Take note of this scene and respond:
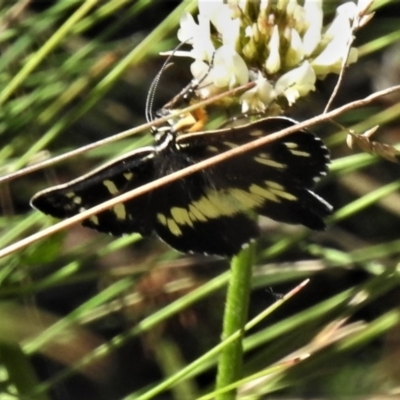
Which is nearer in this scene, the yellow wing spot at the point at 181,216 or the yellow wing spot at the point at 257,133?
the yellow wing spot at the point at 257,133

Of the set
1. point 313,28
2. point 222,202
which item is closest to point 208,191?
point 222,202

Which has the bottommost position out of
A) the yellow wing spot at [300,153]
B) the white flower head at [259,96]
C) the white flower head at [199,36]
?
the yellow wing spot at [300,153]

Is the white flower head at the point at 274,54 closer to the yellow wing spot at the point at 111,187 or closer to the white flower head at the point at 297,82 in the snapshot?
the white flower head at the point at 297,82

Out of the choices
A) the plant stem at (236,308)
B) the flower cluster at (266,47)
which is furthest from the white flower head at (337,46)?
the plant stem at (236,308)

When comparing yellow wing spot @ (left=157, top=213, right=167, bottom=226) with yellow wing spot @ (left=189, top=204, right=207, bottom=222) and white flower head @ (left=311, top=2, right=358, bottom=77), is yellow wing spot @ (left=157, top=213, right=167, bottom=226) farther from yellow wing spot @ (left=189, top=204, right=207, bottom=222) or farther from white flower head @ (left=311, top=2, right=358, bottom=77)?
white flower head @ (left=311, top=2, right=358, bottom=77)

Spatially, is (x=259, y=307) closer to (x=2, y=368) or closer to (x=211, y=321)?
(x=211, y=321)

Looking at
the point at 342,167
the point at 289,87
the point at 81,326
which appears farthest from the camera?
the point at 81,326

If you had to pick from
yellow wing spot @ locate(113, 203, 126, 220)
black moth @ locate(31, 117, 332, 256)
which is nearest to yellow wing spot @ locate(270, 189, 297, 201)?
black moth @ locate(31, 117, 332, 256)

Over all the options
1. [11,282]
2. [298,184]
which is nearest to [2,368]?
[11,282]

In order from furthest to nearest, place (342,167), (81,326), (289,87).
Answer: (81,326), (342,167), (289,87)
